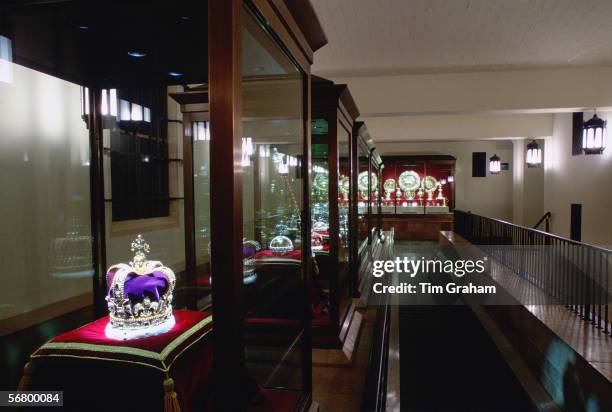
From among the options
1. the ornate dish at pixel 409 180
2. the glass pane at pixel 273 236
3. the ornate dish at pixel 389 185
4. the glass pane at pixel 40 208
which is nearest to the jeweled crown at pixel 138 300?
the glass pane at pixel 273 236

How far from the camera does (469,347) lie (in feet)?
19.4

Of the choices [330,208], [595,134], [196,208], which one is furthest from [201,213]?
[595,134]

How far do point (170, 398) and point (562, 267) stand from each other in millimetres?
5032

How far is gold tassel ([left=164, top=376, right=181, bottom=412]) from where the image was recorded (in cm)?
144

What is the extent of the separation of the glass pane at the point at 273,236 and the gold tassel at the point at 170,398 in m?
0.71

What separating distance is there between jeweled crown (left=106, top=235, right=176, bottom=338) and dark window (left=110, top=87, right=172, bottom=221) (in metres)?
3.34

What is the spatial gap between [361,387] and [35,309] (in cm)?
338

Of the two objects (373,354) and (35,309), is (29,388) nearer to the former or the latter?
(373,354)

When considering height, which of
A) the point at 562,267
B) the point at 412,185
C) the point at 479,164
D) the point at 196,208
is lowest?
the point at 562,267

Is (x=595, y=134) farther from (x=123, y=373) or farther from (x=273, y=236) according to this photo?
(x=123, y=373)

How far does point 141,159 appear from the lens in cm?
579

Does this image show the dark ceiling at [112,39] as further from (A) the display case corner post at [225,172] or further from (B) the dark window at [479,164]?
(B) the dark window at [479,164]

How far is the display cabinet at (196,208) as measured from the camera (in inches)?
43.9

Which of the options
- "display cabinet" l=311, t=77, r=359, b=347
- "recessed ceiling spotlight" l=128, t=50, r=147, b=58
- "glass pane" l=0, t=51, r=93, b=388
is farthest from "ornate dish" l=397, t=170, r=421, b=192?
"recessed ceiling spotlight" l=128, t=50, r=147, b=58
